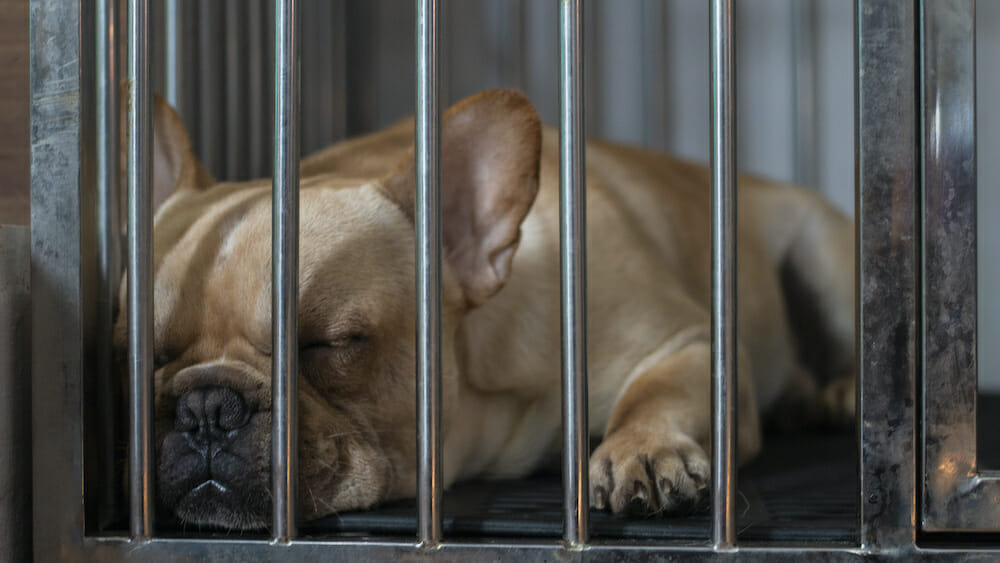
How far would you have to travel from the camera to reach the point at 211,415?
860 millimetres

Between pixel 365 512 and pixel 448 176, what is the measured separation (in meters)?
0.40

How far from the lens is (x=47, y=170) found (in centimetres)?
79

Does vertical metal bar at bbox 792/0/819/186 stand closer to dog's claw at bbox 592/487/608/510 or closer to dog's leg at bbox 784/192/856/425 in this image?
dog's leg at bbox 784/192/856/425

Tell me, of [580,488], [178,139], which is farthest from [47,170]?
[580,488]

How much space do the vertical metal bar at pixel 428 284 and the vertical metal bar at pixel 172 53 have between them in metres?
0.79

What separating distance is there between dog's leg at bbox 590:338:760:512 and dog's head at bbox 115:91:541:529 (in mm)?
226

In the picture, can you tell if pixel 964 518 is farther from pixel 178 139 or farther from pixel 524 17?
pixel 524 17

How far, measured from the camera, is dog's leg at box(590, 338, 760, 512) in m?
0.85

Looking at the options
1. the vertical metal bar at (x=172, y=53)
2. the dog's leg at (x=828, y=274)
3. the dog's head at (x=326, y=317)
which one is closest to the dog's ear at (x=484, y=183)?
the dog's head at (x=326, y=317)

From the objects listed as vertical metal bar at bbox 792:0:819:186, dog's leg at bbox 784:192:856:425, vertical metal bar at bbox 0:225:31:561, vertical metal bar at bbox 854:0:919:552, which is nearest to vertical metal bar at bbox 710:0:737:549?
vertical metal bar at bbox 854:0:919:552

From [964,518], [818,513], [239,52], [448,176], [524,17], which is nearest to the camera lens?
[964,518]

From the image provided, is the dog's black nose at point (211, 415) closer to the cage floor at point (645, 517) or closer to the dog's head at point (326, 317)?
the dog's head at point (326, 317)

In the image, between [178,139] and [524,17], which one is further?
[524,17]

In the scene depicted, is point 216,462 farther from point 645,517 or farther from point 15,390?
point 645,517
